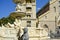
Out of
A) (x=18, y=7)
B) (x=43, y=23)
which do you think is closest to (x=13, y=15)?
(x=18, y=7)

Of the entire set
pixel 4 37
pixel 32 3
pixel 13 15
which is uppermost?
pixel 32 3

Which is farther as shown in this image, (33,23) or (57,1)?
(57,1)

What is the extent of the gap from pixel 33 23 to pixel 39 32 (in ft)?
111

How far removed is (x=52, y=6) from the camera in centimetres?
6944

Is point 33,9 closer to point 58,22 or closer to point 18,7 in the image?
point 58,22

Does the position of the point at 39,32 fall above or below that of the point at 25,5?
below

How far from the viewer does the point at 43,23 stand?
66.5 metres

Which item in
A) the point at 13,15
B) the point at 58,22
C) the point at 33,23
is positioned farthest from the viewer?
the point at 58,22

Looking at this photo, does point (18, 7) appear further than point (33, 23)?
No

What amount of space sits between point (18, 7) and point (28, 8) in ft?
116

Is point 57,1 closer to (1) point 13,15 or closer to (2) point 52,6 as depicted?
(2) point 52,6

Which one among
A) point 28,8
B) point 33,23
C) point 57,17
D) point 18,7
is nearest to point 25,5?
point 28,8

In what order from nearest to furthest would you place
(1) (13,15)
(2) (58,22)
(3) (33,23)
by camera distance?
(1) (13,15)
(3) (33,23)
(2) (58,22)

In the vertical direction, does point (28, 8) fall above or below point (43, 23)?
above
